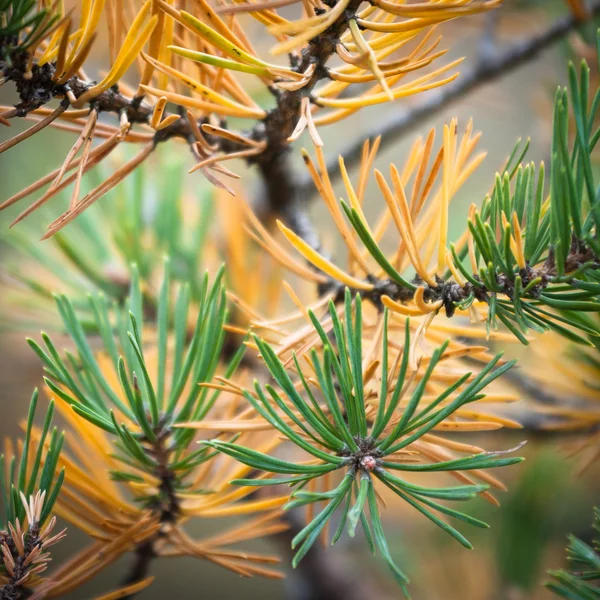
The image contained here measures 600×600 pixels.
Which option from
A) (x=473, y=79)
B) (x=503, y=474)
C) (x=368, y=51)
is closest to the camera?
(x=368, y=51)

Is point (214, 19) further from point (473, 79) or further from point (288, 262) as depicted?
point (473, 79)

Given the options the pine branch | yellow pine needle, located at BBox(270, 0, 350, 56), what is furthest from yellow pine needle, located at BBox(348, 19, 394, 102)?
the pine branch

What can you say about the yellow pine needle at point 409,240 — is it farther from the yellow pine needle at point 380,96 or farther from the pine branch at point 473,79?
the pine branch at point 473,79

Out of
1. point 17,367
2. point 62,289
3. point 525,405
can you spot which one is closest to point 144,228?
point 62,289

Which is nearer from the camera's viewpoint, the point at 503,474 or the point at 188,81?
the point at 188,81

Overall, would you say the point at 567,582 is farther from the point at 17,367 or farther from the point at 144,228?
the point at 17,367

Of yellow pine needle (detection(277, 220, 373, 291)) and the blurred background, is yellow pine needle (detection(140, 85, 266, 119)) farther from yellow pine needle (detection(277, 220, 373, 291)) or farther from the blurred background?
the blurred background

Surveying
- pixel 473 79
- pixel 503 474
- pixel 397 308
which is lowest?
pixel 503 474

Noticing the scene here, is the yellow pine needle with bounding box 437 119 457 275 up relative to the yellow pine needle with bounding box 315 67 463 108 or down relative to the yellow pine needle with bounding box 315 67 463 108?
down

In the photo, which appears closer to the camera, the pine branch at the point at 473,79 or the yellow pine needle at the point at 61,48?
the yellow pine needle at the point at 61,48

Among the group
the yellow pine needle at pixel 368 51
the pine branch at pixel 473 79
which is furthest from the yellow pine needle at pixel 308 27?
the pine branch at pixel 473 79

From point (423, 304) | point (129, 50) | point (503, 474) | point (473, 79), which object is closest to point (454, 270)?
point (423, 304)
